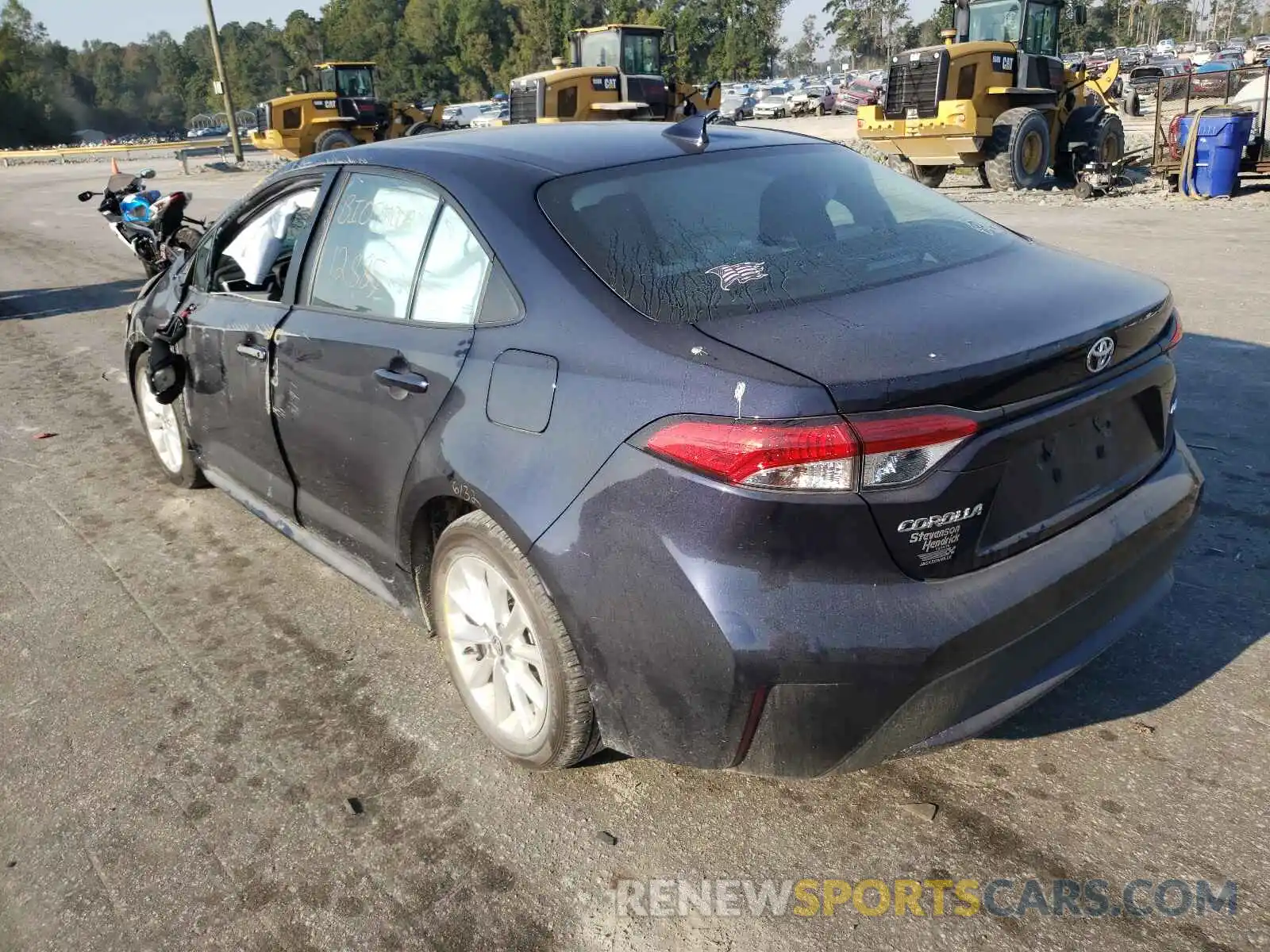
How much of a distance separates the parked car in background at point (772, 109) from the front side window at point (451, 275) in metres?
57.8

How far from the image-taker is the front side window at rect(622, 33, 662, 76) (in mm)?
23781

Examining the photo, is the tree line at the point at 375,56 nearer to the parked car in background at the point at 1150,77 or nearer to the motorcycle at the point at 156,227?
the parked car in background at the point at 1150,77

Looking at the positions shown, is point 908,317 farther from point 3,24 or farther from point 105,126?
point 105,126

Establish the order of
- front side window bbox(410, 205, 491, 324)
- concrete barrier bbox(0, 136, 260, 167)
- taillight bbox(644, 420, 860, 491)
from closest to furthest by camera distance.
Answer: taillight bbox(644, 420, 860, 491)
front side window bbox(410, 205, 491, 324)
concrete barrier bbox(0, 136, 260, 167)

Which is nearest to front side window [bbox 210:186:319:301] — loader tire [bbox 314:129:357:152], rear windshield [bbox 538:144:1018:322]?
rear windshield [bbox 538:144:1018:322]

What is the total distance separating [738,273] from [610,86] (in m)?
22.4

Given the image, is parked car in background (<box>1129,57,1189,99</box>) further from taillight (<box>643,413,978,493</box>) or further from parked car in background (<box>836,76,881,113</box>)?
taillight (<box>643,413,978,493</box>)

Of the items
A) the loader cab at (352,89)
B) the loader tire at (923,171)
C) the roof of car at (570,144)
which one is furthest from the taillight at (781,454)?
the loader cab at (352,89)

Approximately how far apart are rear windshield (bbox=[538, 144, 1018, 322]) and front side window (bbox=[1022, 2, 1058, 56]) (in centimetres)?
1538

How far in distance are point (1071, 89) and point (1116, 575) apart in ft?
57.4

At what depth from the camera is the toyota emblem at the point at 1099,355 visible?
2.37 metres

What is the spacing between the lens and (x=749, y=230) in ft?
9.45

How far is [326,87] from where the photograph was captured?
2909cm

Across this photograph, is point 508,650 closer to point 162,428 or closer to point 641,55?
point 162,428
